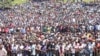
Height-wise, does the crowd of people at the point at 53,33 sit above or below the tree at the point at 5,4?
above

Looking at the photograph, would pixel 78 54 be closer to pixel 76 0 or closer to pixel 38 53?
pixel 38 53

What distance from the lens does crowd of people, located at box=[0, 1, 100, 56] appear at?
102 ft

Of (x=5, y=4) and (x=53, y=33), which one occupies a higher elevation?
(x=53, y=33)

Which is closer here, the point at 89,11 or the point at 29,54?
the point at 29,54

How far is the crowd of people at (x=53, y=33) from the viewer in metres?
31.1

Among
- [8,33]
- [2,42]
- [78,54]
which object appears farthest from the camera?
[8,33]

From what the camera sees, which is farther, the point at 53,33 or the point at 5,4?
the point at 5,4

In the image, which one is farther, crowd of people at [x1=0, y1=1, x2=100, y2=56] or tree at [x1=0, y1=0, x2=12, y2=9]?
tree at [x1=0, y1=0, x2=12, y2=9]

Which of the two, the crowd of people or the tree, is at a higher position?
the crowd of people

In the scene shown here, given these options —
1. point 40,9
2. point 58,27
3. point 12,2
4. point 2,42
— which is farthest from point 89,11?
point 2,42

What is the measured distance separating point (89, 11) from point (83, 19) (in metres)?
9.17

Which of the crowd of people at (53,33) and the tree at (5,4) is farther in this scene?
the tree at (5,4)

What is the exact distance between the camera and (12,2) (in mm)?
74375

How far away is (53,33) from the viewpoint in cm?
3741
